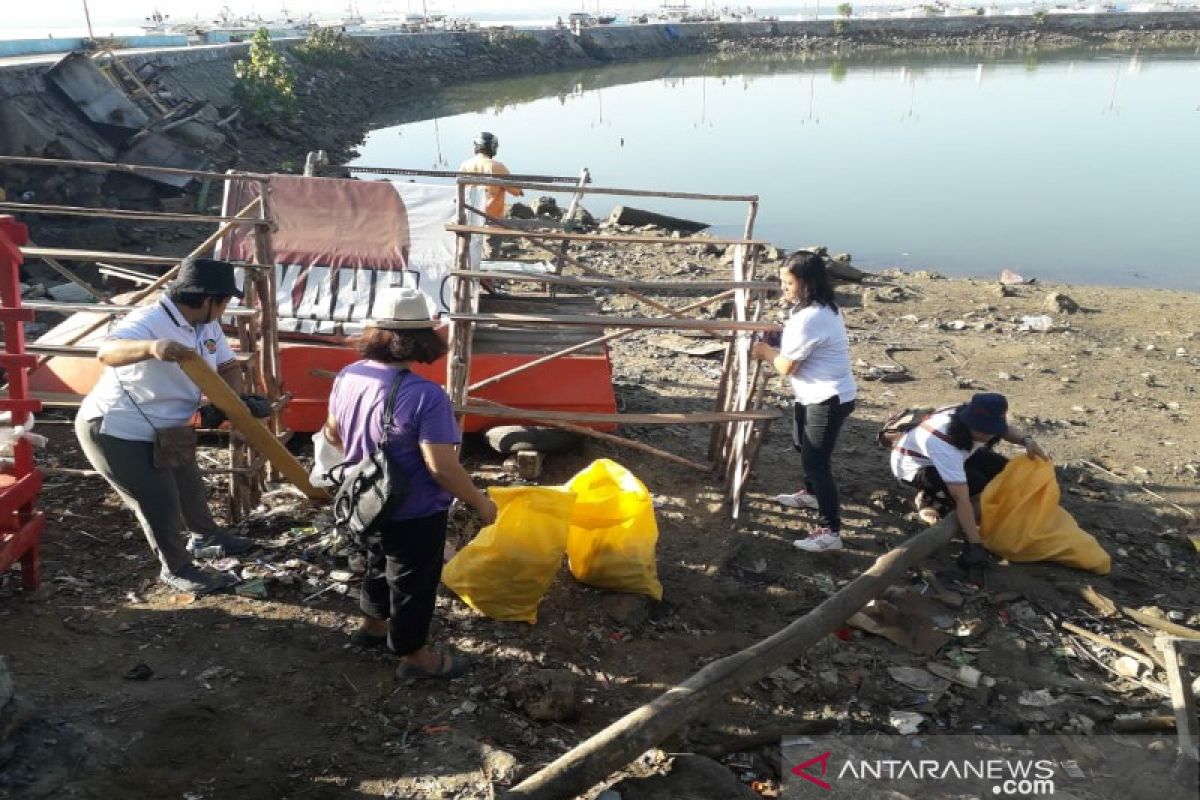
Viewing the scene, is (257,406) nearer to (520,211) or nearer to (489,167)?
(489,167)

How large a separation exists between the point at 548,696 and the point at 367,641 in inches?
33.0

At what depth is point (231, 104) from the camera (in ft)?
69.2

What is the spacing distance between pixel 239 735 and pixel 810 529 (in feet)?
10.8

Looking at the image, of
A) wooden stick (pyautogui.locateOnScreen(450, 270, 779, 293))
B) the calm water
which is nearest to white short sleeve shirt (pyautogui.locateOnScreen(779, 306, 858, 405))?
wooden stick (pyautogui.locateOnScreen(450, 270, 779, 293))

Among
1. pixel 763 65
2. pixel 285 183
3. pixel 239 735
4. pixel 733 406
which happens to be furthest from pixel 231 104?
pixel 763 65

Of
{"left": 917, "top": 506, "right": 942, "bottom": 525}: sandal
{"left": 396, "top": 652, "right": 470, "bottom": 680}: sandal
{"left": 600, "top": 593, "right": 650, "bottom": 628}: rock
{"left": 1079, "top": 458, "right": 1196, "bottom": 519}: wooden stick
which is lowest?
{"left": 1079, "top": 458, "right": 1196, "bottom": 519}: wooden stick

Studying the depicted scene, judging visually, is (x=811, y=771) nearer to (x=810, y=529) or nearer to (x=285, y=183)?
(x=810, y=529)

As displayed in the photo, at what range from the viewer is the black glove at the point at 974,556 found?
496 cm

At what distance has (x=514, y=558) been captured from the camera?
4137mm

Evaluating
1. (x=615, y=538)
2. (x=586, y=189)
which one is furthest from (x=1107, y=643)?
(x=586, y=189)

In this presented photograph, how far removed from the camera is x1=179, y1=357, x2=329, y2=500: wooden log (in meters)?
3.94

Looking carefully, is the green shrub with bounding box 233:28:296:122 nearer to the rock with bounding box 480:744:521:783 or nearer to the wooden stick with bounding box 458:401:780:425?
the wooden stick with bounding box 458:401:780:425

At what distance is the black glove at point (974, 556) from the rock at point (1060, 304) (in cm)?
670

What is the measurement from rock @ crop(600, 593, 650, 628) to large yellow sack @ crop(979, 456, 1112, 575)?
2088mm
